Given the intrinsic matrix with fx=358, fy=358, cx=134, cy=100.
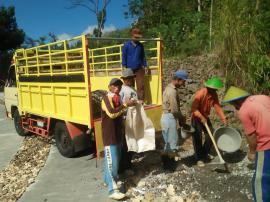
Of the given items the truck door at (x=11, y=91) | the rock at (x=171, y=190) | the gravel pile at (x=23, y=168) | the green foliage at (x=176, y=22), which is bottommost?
the gravel pile at (x=23, y=168)

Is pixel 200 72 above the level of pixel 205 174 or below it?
above

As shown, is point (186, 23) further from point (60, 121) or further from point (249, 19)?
point (60, 121)

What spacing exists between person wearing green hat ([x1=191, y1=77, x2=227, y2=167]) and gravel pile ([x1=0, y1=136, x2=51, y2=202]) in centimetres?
301

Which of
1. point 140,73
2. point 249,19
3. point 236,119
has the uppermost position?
point 249,19

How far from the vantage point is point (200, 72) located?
10.4 m

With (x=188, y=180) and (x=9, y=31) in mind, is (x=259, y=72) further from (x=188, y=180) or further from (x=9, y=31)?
(x=9, y=31)

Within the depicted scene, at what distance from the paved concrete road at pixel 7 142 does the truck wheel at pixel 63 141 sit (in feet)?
4.12

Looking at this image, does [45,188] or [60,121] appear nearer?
[45,188]

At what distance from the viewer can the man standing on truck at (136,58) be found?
23.3ft

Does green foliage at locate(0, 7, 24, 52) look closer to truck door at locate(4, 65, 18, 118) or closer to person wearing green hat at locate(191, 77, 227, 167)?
truck door at locate(4, 65, 18, 118)

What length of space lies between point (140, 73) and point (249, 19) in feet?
10.9

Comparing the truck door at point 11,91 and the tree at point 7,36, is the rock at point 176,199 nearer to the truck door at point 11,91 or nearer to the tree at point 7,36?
the truck door at point 11,91

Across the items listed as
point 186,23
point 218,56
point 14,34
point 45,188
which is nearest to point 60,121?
point 45,188

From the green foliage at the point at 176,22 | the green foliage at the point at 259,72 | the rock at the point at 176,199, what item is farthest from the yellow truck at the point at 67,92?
the green foliage at the point at 176,22
